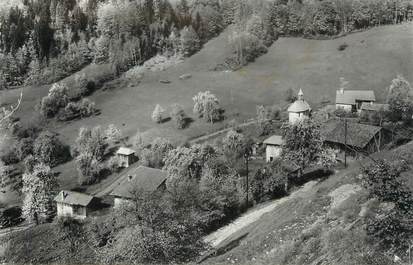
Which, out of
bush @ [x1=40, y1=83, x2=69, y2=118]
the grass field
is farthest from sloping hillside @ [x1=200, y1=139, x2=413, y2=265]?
bush @ [x1=40, y1=83, x2=69, y2=118]

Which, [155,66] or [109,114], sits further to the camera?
[155,66]

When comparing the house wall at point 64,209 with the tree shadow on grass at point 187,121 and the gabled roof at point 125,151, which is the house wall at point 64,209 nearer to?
the gabled roof at point 125,151

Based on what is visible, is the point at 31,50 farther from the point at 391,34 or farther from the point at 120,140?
the point at 391,34

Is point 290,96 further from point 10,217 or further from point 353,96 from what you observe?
point 10,217

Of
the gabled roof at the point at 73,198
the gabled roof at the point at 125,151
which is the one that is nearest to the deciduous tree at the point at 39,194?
the gabled roof at the point at 73,198

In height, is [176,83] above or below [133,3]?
A: below

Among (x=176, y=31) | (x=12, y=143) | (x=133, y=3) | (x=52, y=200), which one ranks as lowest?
(x=52, y=200)

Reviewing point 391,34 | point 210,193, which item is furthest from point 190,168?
point 391,34

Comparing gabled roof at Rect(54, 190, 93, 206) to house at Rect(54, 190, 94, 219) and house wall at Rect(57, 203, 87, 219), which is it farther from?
house wall at Rect(57, 203, 87, 219)
